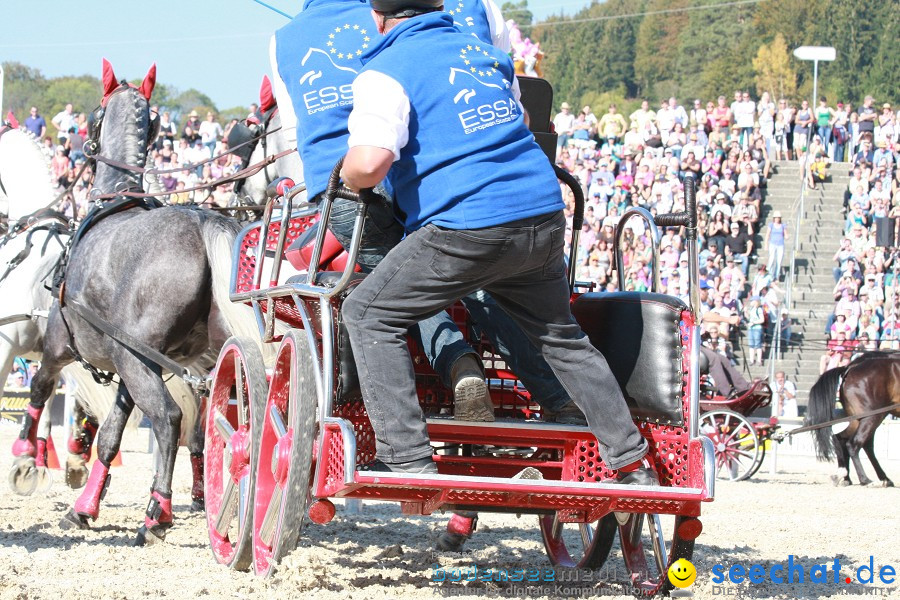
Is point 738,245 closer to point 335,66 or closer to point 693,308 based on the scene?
point 335,66

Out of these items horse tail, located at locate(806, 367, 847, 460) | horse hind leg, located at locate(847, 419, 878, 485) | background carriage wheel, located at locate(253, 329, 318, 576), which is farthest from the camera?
horse tail, located at locate(806, 367, 847, 460)

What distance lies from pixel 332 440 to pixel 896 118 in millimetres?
17999

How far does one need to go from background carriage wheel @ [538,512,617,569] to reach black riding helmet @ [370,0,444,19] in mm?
2024

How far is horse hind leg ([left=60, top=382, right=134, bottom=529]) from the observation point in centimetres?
572

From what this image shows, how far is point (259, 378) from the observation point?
4.43m

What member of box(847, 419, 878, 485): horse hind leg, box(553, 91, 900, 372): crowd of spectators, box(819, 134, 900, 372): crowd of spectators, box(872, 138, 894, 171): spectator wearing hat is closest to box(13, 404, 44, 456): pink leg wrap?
box(847, 419, 878, 485): horse hind leg

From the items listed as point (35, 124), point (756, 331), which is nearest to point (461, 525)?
point (756, 331)

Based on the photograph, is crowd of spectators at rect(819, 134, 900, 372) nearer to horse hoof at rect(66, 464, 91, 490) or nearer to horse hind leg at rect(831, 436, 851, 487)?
horse hind leg at rect(831, 436, 851, 487)

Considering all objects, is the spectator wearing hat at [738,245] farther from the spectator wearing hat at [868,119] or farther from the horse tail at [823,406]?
the horse tail at [823,406]

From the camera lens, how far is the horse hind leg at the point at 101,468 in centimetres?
572

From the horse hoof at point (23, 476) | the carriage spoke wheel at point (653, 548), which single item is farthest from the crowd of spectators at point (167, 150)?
the carriage spoke wheel at point (653, 548)

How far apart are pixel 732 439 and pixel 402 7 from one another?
962 centimetres

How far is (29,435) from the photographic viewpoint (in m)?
6.73

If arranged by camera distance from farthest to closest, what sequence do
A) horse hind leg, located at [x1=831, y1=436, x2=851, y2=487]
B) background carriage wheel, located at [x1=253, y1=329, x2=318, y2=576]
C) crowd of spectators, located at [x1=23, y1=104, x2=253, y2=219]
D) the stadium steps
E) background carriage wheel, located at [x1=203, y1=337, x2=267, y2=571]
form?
crowd of spectators, located at [x1=23, y1=104, x2=253, y2=219] < the stadium steps < horse hind leg, located at [x1=831, y1=436, x2=851, y2=487] < background carriage wheel, located at [x1=203, y1=337, x2=267, y2=571] < background carriage wheel, located at [x1=253, y1=329, x2=318, y2=576]
